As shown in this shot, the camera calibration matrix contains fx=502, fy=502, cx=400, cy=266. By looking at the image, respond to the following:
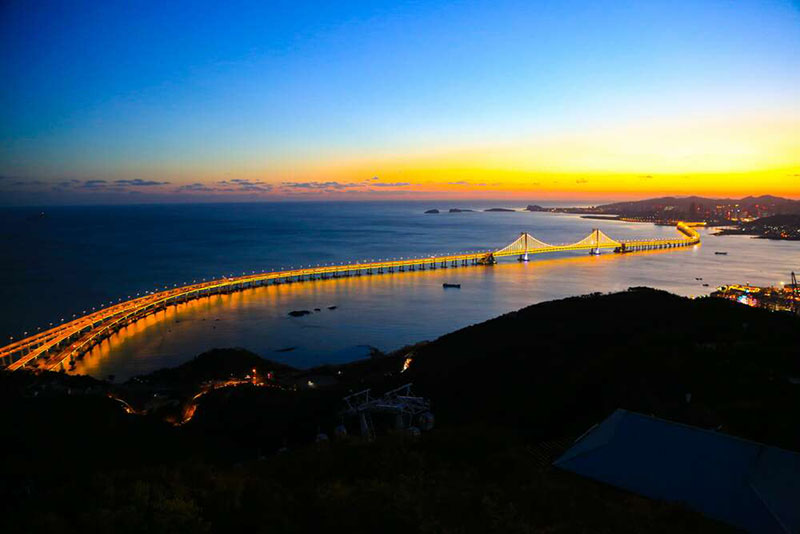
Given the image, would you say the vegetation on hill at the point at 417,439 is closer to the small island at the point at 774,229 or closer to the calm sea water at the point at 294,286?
the calm sea water at the point at 294,286

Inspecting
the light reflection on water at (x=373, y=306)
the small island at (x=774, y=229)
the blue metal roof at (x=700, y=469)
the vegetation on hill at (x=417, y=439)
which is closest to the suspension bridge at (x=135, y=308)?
the light reflection on water at (x=373, y=306)

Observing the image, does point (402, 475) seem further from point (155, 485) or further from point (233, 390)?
point (233, 390)

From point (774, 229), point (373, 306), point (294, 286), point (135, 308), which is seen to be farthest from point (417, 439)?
point (774, 229)

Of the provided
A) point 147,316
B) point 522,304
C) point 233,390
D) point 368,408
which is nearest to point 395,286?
point 522,304

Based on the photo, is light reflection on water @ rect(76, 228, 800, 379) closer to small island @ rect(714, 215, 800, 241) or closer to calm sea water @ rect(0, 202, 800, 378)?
calm sea water @ rect(0, 202, 800, 378)

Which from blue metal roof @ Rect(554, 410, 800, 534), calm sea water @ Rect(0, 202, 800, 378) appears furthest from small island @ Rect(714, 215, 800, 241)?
blue metal roof @ Rect(554, 410, 800, 534)
